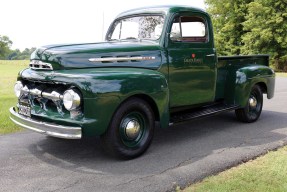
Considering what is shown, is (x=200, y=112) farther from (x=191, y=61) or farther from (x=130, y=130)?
(x=130, y=130)

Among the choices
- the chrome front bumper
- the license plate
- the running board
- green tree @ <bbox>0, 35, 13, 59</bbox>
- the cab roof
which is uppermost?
the cab roof

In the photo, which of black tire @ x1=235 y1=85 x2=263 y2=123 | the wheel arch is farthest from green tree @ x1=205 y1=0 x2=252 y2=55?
the wheel arch

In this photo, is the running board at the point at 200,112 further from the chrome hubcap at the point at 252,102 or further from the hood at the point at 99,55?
the hood at the point at 99,55

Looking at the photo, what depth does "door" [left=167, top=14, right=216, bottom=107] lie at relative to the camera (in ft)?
16.7

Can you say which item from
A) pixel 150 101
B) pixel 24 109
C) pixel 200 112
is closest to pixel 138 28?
pixel 150 101

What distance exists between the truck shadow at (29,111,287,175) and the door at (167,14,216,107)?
1.99ft

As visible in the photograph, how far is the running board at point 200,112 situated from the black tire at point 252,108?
372 millimetres

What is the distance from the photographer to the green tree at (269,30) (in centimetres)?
3366

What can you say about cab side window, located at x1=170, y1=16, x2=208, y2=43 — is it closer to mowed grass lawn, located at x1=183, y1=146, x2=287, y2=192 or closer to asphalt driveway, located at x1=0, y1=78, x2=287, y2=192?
asphalt driveway, located at x1=0, y1=78, x2=287, y2=192

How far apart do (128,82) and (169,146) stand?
134 centimetres

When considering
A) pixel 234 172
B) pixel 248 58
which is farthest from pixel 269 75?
pixel 234 172

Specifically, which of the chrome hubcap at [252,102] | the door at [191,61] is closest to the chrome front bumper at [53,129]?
the door at [191,61]

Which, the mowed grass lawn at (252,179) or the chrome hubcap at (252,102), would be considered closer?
the mowed grass lawn at (252,179)

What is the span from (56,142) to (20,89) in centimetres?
94
